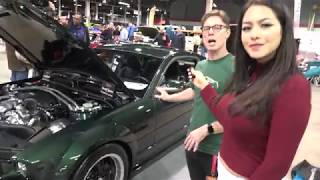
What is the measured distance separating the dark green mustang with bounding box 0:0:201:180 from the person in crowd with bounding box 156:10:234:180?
0.83 meters

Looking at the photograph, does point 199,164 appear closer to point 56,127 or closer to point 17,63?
point 56,127

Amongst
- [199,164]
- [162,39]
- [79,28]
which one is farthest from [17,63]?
[162,39]

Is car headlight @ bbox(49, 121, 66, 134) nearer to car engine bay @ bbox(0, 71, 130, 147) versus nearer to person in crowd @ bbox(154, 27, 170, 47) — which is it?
car engine bay @ bbox(0, 71, 130, 147)

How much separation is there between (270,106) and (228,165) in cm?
32

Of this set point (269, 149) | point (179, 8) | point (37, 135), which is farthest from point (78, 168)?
point (179, 8)

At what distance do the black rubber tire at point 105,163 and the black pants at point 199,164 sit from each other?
0.79 meters

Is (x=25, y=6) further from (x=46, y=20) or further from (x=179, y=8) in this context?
(x=179, y=8)

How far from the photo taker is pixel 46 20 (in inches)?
111

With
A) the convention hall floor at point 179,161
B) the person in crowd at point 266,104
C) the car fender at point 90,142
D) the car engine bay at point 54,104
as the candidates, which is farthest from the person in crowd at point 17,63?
the person in crowd at point 266,104

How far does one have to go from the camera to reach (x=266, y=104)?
114 centimetres

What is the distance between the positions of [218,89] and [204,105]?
0.40ft

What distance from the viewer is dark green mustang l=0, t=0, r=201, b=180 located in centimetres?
245

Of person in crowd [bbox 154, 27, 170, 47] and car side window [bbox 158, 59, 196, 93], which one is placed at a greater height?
person in crowd [bbox 154, 27, 170, 47]

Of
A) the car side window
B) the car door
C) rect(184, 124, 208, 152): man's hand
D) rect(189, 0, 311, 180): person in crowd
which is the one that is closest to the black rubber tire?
the car door
